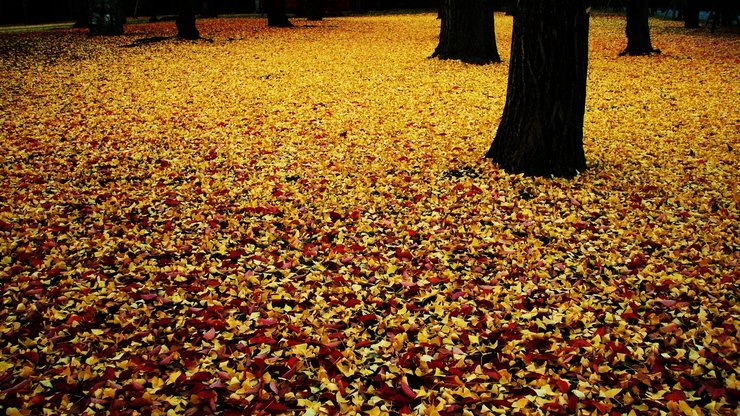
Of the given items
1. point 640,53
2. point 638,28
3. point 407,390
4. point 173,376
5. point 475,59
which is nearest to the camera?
point 407,390

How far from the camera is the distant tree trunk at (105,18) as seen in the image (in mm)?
16078

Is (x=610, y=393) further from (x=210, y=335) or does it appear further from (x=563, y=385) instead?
(x=210, y=335)

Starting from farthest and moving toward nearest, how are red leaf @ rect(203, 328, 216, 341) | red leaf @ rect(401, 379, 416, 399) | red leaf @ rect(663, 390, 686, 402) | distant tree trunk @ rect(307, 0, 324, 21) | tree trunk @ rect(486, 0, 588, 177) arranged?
distant tree trunk @ rect(307, 0, 324, 21) → tree trunk @ rect(486, 0, 588, 177) → red leaf @ rect(203, 328, 216, 341) → red leaf @ rect(401, 379, 416, 399) → red leaf @ rect(663, 390, 686, 402)

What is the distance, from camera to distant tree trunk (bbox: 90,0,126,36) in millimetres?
16078

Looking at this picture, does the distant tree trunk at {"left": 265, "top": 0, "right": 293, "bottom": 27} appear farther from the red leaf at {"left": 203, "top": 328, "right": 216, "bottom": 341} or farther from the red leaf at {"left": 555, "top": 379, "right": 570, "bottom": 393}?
→ the red leaf at {"left": 555, "top": 379, "right": 570, "bottom": 393}

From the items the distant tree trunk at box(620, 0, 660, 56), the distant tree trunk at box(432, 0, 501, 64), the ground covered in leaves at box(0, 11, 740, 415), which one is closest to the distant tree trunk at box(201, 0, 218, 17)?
the distant tree trunk at box(432, 0, 501, 64)

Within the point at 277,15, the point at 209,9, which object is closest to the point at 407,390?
the point at 277,15

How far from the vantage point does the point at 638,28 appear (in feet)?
40.1

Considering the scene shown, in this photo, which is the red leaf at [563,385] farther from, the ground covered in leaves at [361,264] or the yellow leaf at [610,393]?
the yellow leaf at [610,393]

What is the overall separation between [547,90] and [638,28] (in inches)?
368

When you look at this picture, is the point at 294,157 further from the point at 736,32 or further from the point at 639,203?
the point at 736,32

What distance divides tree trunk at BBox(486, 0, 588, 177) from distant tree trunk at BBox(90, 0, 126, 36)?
620 inches

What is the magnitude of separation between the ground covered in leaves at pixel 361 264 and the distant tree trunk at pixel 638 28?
449cm

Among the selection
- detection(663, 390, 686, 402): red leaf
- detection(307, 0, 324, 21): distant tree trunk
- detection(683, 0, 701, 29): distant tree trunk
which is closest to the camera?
Answer: detection(663, 390, 686, 402): red leaf
